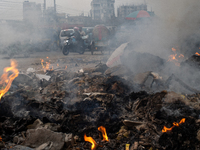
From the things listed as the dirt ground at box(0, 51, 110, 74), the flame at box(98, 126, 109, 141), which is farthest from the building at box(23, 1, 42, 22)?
the flame at box(98, 126, 109, 141)

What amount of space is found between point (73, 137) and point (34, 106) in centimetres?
147

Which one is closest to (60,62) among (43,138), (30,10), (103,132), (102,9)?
(30,10)

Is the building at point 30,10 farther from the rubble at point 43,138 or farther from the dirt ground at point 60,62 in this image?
the rubble at point 43,138

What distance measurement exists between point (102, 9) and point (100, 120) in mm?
41401

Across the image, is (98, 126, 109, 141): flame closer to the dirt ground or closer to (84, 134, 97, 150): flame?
(84, 134, 97, 150): flame

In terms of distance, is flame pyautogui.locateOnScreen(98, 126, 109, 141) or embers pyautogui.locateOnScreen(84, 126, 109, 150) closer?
embers pyautogui.locateOnScreen(84, 126, 109, 150)

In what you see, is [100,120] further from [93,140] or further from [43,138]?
[43,138]

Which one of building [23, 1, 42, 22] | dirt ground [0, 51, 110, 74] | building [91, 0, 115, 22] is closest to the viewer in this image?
dirt ground [0, 51, 110, 74]

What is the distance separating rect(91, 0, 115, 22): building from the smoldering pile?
119ft

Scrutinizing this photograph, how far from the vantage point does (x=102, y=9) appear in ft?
139

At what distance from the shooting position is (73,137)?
3256 mm

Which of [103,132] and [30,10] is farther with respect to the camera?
[30,10]

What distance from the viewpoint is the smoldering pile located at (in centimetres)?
309

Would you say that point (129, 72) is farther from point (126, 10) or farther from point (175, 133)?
point (126, 10)
